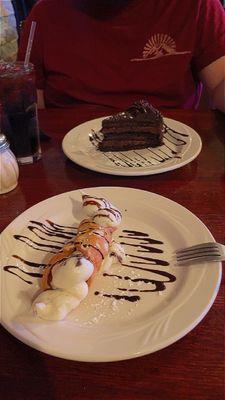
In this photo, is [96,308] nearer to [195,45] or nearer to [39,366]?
[39,366]

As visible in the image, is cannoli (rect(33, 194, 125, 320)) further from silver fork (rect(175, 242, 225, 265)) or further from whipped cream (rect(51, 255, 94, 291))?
silver fork (rect(175, 242, 225, 265))

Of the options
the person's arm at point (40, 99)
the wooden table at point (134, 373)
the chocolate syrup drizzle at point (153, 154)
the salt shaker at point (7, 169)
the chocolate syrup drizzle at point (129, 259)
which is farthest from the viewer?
the person's arm at point (40, 99)

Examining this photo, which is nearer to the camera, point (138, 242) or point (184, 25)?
point (138, 242)

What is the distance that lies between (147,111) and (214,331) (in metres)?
0.78

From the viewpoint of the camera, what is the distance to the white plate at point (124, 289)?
0.59 meters

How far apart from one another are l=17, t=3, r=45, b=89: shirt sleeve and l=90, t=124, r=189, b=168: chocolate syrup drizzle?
68 centimetres

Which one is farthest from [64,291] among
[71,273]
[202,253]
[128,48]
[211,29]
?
[211,29]

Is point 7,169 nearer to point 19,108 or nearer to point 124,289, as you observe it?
point 19,108

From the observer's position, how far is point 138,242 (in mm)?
826

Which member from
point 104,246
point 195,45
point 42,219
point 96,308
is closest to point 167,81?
point 195,45

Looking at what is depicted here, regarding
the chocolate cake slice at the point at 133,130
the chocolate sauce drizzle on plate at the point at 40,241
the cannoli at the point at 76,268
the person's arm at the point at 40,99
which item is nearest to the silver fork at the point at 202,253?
the cannoli at the point at 76,268

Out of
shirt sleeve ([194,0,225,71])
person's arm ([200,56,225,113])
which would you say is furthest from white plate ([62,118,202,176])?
shirt sleeve ([194,0,225,71])

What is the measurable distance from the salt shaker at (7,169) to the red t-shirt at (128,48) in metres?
0.76

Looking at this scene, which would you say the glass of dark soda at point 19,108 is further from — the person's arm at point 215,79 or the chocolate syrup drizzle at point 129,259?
the person's arm at point 215,79
